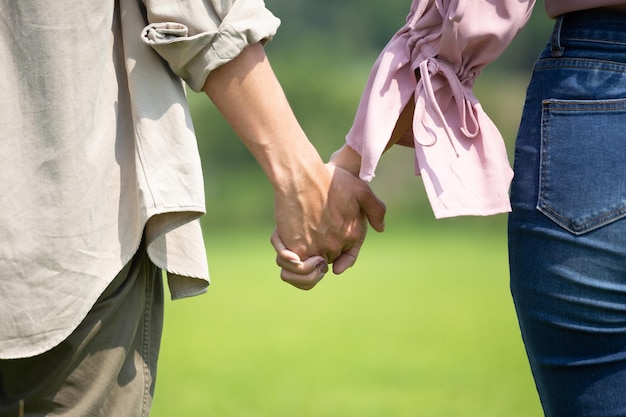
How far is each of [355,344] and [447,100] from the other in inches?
220

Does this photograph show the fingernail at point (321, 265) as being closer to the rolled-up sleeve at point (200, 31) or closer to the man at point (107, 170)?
the man at point (107, 170)

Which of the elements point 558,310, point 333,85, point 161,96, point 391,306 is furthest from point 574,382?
point 333,85

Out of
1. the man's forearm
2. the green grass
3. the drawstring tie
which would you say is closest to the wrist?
the man's forearm

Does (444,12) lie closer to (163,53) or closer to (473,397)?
(163,53)

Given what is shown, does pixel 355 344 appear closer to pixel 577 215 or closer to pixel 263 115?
pixel 263 115

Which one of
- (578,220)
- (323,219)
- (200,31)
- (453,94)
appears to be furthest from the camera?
(323,219)

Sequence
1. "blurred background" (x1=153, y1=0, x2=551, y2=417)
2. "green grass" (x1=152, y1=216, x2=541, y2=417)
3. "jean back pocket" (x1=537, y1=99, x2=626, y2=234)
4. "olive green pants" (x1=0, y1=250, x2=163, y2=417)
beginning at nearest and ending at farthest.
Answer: "jean back pocket" (x1=537, y1=99, x2=626, y2=234) → "olive green pants" (x1=0, y1=250, x2=163, y2=417) → "green grass" (x1=152, y1=216, x2=541, y2=417) → "blurred background" (x1=153, y1=0, x2=551, y2=417)

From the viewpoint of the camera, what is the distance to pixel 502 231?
16.3m

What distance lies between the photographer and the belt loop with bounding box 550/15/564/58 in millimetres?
1427

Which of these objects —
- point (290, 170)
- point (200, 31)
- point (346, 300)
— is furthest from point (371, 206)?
point (346, 300)

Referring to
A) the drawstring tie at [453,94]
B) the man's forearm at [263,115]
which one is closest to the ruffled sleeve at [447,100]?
the drawstring tie at [453,94]

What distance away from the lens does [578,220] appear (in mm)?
1358

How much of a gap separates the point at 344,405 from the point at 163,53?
316 cm

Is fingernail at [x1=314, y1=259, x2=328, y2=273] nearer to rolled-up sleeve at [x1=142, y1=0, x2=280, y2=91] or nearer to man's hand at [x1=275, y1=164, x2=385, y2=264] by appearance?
man's hand at [x1=275, y1=164, x2=385, y2=264]
